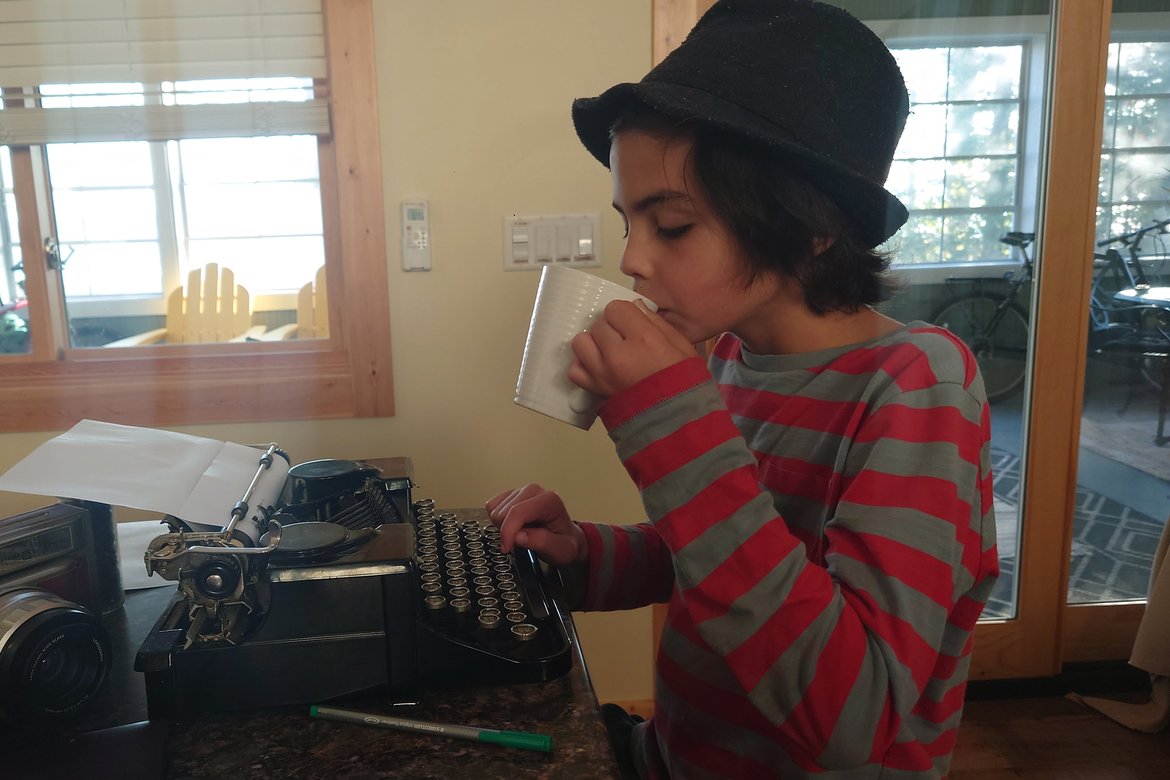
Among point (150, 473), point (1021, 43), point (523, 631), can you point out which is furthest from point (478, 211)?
point (1021, 43)

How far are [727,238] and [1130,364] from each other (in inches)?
70.1

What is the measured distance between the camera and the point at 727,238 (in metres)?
0.72

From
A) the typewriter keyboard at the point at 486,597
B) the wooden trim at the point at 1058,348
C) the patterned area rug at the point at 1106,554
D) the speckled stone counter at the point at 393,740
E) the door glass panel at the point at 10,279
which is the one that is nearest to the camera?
the speckled stone counter at the point at 393,740

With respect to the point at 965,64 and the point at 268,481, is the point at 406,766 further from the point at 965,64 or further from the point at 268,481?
the point at 965,64

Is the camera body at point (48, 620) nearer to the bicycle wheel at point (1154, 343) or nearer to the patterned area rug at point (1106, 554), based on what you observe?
the patterned area rug at point (1106, 554)

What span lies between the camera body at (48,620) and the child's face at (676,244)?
539 millimetres

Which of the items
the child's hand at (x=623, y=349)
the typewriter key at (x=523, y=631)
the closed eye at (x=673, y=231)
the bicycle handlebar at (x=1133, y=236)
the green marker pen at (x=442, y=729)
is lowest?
the green marker pen at (x=442, y=729)

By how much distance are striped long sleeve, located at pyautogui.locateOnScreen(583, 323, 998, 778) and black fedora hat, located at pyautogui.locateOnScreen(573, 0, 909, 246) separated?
154 millimetres

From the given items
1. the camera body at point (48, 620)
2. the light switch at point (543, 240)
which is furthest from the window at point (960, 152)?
the camera body at point (48, 620)

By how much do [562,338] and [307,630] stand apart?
31 centimetres

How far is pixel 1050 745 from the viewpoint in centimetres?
182

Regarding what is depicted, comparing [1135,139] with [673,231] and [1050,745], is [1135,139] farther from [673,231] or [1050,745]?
[673,231]

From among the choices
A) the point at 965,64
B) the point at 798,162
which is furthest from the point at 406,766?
the point at 965,64

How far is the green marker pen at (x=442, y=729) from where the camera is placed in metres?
0.58
